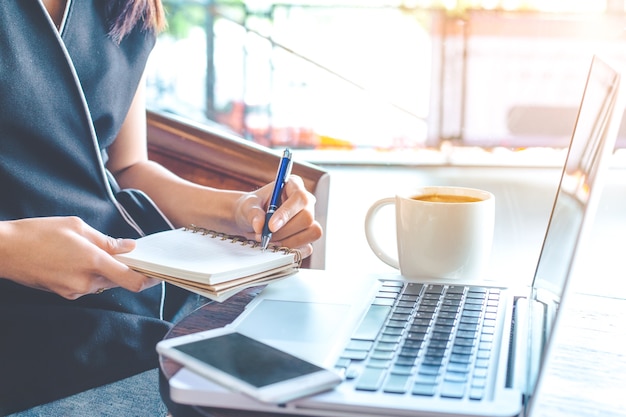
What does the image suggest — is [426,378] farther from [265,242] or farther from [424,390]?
[265,242]

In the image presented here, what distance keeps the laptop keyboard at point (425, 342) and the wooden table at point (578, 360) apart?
0.06 m

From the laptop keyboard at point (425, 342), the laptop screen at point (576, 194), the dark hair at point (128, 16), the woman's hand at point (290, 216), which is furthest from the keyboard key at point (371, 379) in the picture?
the dark hair at point (128, 16)

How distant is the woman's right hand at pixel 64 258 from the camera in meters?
0.76

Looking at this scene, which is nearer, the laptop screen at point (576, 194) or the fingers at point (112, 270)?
the laptop screen at point (576, 194)

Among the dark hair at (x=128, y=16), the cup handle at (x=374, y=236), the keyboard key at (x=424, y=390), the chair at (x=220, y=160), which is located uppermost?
the dark hair at (x=128, y=16)

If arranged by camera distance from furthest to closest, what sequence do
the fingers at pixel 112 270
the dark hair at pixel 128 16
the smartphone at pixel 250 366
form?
the dark hair at pixel 128 16 < the fingers at pixel 112 270 < the smartphone at pixel 250 366

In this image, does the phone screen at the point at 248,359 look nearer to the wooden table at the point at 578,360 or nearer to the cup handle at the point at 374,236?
the wooden table at the point at 578,360

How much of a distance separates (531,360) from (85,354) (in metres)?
0.51

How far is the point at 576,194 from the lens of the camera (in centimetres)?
71

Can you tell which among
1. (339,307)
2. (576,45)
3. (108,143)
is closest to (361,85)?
(576,45)

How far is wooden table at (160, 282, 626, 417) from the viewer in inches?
23.9

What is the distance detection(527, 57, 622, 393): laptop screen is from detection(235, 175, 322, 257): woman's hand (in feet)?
0.96

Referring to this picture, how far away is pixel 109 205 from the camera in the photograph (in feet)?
3.43

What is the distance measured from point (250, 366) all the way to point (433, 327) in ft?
0.67
